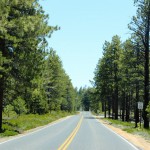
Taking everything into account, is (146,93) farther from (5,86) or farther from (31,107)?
(31,107)

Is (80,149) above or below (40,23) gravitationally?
below

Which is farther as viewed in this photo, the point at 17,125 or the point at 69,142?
the point at 17,125

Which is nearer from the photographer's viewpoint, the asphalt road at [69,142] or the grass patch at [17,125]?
the asphalt road at [69,142]

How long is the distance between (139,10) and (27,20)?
15.6 meters

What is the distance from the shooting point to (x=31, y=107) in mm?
73125

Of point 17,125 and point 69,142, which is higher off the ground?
point 17,125

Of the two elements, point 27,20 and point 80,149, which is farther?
point 27,20

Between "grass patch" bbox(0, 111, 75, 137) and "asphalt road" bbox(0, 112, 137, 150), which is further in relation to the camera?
"grass patch" bbox(0, 111, 75, 137)

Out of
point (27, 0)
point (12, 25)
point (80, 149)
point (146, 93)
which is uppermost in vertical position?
point (27, 0)

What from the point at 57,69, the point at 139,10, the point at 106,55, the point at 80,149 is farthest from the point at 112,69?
the point at 80,149

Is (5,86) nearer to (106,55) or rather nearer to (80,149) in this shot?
(80,149)

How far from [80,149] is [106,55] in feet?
172

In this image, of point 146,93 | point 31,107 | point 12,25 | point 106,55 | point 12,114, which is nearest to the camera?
point 12,25

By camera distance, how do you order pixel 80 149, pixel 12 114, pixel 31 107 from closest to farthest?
1. pixel 80 149
2. pixel 12 114
3. pixel 31 107
